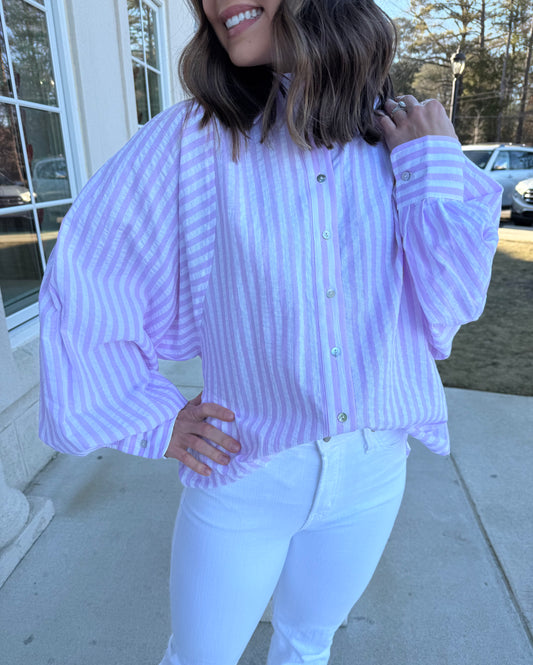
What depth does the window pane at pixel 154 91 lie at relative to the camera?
15.5 feet

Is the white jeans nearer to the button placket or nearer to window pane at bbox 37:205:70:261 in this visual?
the button placket

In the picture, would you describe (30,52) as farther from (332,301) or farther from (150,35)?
(332,301)

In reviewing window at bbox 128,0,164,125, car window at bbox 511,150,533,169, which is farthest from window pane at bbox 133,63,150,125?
car window at bbox 511,150,533,169

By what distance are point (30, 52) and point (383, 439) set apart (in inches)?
116

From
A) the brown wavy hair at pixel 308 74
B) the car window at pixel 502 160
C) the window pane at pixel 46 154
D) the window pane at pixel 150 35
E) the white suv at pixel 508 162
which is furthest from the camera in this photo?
the car window at pixel 502 160

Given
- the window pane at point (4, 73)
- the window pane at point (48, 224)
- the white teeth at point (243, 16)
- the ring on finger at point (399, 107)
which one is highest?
the window pane at point (4, 73)

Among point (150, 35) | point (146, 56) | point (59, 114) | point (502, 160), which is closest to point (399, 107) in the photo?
point (59, 114)

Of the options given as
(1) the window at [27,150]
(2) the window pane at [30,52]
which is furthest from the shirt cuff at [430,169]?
(2) the window pane at [30,52]

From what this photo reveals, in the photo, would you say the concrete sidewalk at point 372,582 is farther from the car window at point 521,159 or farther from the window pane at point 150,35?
the car window at point 521,159

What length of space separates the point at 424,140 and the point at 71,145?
9.39 feet

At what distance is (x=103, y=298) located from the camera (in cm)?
96

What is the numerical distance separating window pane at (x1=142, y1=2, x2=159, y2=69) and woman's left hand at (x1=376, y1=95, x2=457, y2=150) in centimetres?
429

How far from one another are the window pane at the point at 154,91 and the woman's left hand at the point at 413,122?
4382mm

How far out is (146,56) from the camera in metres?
4.51
